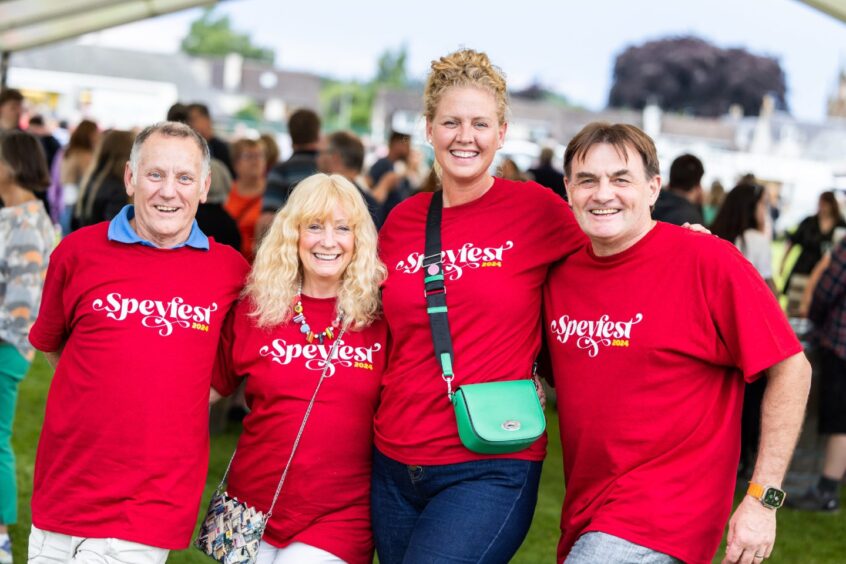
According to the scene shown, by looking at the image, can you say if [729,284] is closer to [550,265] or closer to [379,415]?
[550,265]

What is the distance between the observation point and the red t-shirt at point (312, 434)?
337 centimetres

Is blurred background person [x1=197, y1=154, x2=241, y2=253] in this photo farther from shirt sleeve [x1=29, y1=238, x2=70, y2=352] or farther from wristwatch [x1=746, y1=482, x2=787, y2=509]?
wristwatch [x1=746, y1=482, x2=787, y2=509]

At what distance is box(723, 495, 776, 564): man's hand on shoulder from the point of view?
9.43 feet

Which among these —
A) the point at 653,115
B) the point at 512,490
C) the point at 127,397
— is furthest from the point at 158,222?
the point at 653,115

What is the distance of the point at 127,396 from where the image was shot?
322 centimetres

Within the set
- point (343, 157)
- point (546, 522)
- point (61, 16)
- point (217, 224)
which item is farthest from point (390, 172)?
point (546, 522)

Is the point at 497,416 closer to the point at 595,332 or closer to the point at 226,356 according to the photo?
the point at 595,332

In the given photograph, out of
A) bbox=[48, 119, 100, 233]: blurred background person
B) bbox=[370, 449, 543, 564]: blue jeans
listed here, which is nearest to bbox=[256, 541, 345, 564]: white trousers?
bbox=[370, 449, 543, 564]: blue jeans

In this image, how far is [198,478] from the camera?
11.0ft

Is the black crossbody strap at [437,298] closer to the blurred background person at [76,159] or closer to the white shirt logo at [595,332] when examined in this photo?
the white shirt logo at [595,332]

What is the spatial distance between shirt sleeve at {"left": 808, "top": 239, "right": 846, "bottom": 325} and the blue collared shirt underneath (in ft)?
15.7

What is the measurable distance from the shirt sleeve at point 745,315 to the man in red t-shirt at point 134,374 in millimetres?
1553

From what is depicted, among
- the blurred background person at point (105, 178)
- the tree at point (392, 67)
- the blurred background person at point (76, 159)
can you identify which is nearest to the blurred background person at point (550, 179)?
the blurred background person at point (105, 178)

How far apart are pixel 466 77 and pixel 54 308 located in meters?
1.52
